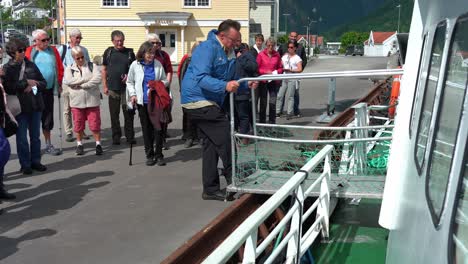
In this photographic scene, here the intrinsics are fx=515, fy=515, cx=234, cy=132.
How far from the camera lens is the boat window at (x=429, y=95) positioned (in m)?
2.65

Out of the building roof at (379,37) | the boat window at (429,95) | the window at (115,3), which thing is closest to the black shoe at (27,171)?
the boat window at (429,95)

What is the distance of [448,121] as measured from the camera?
228 cm

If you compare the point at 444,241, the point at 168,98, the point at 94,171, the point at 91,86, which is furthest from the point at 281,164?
the point at 444,241

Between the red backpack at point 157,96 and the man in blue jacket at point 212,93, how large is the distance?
74.0 inches

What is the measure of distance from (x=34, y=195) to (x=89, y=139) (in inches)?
150

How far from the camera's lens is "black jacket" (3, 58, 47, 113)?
7039 millimetres

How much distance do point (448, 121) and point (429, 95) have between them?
1.89 ft

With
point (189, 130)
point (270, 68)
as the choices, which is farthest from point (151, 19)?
point (189, 130)

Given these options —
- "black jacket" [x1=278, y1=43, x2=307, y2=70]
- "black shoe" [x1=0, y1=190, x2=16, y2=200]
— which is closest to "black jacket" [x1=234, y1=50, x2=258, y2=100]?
"black jacket" [x1=278, y1=43, x2=307, y2=70]

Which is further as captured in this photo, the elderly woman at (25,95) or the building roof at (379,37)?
the building roof at (379,37)

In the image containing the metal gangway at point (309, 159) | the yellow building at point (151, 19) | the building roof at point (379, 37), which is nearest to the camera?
the metal gangway at point (309, 159)

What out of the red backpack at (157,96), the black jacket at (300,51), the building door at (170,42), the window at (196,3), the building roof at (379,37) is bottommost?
the building roof at (379,37)

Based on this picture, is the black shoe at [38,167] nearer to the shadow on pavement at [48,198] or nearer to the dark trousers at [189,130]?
the shadow on pavement at [48,198]

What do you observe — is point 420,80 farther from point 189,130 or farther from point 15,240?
point 189,130
